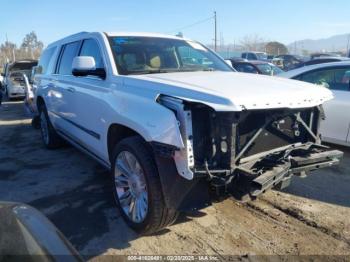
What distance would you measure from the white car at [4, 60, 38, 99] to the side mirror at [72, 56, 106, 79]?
13.1 m

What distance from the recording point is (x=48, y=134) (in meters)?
6.96

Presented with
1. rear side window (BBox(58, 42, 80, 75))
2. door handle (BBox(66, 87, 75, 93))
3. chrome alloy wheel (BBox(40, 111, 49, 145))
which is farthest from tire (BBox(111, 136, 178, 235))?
chrome alloy wheel (BBox(40, 111, 49, 145))

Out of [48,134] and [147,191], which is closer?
[147,191]

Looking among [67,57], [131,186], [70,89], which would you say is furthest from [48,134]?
[131,186]

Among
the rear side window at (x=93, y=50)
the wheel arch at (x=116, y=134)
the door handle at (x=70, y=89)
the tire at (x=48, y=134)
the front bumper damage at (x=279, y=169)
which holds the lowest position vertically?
the tire at (x=48, y=134)

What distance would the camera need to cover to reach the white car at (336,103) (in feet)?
18.6

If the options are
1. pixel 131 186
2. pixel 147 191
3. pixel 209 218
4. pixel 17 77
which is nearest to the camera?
pixel 147 191

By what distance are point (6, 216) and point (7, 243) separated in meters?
0.30

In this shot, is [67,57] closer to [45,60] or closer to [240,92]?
[45,60]

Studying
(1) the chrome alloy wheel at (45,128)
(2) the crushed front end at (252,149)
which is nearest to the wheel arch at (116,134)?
(2) the crushed front end at (252,149)

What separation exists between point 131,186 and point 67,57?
2.98 m

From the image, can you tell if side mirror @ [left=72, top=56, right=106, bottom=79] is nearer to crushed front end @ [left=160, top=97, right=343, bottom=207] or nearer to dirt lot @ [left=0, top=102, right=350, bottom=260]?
crushed front end @ [left=160, top=97, right=343, bottom=207]

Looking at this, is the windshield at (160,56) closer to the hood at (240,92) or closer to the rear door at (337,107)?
the hood at (240,92)

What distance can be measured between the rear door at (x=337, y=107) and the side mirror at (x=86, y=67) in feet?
12.2
